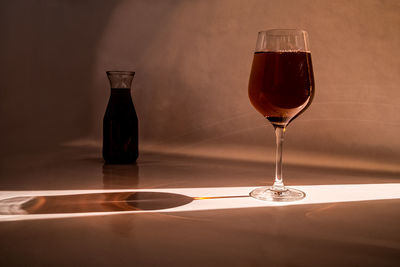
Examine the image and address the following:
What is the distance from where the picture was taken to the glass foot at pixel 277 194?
1.08 metres

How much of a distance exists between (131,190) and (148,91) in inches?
36.4

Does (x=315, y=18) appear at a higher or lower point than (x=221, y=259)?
higher

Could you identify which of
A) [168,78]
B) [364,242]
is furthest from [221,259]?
[168,78]

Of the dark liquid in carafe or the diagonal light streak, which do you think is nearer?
the diagonal light streak

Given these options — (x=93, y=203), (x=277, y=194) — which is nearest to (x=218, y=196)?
(x=277, y=194)

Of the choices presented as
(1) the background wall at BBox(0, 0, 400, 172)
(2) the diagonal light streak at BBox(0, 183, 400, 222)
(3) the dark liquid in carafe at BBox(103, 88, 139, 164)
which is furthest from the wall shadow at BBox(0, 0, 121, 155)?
(2) the diagonal light streak at BBox(0, 183, 400, 222)

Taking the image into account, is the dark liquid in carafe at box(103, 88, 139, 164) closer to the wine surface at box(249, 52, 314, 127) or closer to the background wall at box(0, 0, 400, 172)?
the background wall at box(0, 0, 400, 172)

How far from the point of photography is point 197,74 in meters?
1.98

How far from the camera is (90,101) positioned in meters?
2.17

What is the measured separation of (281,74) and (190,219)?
38 cm

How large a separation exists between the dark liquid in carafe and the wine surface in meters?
0.63

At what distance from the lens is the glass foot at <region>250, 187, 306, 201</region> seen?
1.08 meters

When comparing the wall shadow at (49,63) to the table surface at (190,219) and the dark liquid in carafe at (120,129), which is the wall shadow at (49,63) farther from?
the table surface at (190,219)

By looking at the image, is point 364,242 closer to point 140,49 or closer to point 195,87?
point 195,87
